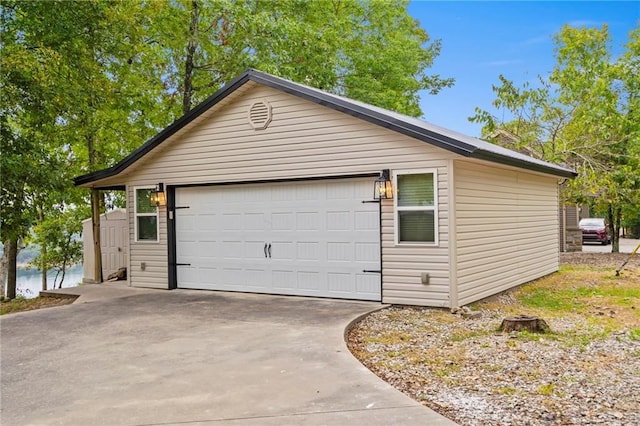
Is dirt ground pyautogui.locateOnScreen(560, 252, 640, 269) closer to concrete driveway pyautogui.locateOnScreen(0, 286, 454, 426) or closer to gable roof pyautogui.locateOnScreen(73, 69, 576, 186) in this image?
gable roof pyautogui.locateOnScreen(73, 69, 576, 186)

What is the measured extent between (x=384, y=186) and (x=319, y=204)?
4.07 ft

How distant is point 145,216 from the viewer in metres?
9.62

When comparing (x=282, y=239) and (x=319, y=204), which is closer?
(x=319, y=204)

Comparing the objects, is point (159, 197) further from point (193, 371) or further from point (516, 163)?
point (516, 163)

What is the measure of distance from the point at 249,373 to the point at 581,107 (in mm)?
14767

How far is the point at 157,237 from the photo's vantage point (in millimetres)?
9477

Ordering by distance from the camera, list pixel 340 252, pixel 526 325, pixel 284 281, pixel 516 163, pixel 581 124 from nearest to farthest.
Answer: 1. pixel 526 325
2. pixel 340 252
3. pixel 516 163
4. pixel 284 281
5. pixel 581 124

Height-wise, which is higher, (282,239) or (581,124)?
(581,124)

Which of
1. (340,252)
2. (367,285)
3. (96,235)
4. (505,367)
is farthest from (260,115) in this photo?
(505,367)

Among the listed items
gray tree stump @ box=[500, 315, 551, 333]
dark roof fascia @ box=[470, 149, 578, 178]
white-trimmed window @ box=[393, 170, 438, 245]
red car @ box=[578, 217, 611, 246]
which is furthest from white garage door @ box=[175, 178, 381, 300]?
red car @ box=[578, 217, 611, 246]

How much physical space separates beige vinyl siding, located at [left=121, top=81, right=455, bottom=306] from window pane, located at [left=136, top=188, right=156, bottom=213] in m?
0.19

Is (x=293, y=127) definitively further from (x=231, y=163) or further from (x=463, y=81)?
(x=463, y=81)

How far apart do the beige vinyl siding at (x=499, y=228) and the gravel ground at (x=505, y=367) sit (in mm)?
1186

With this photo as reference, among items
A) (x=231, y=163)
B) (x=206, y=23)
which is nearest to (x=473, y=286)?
(x=231, y=163)
